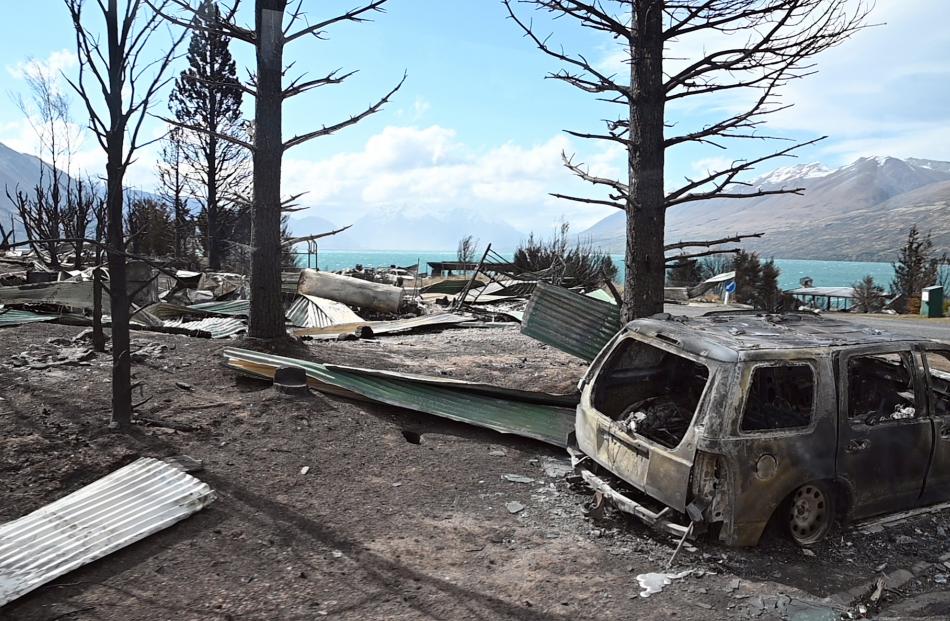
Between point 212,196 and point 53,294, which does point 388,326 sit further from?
point 212,196

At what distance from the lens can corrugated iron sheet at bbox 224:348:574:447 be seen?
675cm

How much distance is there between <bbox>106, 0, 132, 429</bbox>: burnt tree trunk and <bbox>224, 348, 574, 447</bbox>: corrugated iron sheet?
194 centimetres

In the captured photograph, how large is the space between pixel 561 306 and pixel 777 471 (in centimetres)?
572

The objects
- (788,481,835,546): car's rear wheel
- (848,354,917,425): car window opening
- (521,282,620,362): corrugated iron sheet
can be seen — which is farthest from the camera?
(521,282,620,362): corrugated iron sheet

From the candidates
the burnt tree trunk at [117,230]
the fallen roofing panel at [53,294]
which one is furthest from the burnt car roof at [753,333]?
the fallen roofing panel at [53,294]

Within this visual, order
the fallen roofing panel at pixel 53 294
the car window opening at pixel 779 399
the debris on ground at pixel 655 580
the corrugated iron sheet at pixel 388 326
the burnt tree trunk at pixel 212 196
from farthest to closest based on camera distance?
the burnt tree trunk at pixel 212 196, the corrugated iron sheet at pixel 388 326, the fallen roofing panel at pixel 53 294, the car window opening at pixel 779 399, the debris on ground at pixel 655 580

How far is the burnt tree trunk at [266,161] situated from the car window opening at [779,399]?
6344 mm

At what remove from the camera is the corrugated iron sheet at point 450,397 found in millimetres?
6750

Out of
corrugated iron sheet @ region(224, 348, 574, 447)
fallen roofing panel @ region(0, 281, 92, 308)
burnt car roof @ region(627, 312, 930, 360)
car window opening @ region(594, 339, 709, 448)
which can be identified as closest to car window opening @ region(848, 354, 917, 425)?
burnt car roof @ region(627, 312, 930, 360)

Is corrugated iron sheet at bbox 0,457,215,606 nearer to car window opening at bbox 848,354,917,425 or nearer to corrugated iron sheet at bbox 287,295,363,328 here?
car window opening at bbox 848,354,917,425

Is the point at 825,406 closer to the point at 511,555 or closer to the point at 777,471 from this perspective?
the point at 777,471

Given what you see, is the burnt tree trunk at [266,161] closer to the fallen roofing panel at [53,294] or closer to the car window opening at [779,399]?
the fallen roofing panel at [53,294]

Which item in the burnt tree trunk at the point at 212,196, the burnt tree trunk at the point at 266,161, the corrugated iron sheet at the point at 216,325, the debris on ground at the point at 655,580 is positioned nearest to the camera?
the debris on ground at the point at 655,580

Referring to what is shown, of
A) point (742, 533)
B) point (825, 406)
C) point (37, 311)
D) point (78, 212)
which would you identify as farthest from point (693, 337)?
point (78, 212)
